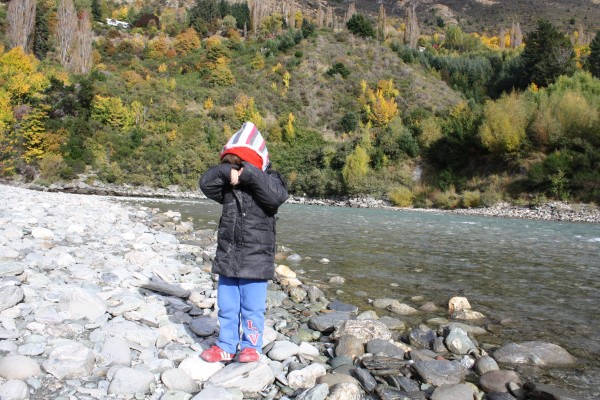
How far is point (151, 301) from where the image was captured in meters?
3.37

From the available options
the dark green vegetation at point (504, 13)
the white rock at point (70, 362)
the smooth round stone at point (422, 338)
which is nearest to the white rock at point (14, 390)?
the white rock at point (70, 362)

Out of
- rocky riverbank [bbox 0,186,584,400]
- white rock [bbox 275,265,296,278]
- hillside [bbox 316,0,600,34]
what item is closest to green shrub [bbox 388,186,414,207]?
white rock [bbox 275,265,296,278]

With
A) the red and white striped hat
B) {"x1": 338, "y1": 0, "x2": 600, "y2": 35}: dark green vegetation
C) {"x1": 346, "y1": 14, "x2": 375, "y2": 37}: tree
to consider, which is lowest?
the red and white striped hat

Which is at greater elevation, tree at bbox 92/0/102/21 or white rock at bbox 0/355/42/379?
tree at bbox 92/0/102/21

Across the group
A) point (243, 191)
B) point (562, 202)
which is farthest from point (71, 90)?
point (243, 191)

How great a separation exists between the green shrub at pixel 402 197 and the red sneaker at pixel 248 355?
25.0 meters

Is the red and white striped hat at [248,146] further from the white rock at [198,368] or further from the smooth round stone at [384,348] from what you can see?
the smooth round stone at [384,348]

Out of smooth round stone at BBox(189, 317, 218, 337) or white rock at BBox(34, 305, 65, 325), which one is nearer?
white rock at BBox(34, 305, 65, 325)

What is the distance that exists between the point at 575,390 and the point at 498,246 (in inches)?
277

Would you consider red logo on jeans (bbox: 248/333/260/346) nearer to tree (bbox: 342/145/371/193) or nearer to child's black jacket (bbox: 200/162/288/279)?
child's black jacket (bbox: 200/162/288/279)

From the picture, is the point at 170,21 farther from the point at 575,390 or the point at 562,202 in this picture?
the point at 575,390

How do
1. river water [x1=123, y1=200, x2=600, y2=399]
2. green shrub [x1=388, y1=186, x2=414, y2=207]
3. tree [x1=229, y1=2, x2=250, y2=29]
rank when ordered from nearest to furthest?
river water [x1=123, y1=200, x2=600, y2=399]
green shrub [x1=388, y1=186, x2=414, y2=207]
tree [x1=229, y1=2, x2=250, y2=29]

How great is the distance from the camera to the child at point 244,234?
2.31 metres

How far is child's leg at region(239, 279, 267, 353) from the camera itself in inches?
94.3
